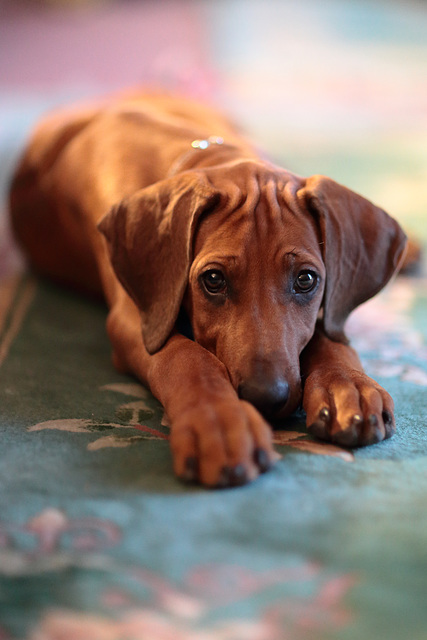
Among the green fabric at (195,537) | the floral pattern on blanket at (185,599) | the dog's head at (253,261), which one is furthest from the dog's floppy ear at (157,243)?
the floral pattern on blanket at (185,599)

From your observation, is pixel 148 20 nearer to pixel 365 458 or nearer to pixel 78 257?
pixel 78 257

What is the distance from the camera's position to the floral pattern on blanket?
1.25 meters

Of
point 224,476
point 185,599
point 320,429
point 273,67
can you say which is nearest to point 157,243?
point 320,429

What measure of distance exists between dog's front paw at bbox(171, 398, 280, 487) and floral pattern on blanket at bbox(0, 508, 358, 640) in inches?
10.2

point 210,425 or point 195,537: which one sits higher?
point 210,425

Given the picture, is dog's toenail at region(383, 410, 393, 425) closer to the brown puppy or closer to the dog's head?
the brown puppy

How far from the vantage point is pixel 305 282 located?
2.16m

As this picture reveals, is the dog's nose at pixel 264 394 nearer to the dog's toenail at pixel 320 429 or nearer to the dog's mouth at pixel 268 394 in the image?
the dog's mouth at pixel 268 394

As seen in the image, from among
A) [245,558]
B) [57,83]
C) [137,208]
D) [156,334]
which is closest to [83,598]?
[245,558]

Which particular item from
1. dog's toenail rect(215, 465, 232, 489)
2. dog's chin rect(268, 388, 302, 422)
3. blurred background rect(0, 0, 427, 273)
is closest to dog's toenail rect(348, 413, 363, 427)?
dog's chin rect(268, 388, 302, 422)

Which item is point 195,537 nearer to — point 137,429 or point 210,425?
point 210,425

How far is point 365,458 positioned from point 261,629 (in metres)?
0.72

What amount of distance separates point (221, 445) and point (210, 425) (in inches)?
2.3

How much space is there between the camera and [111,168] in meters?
2.97
